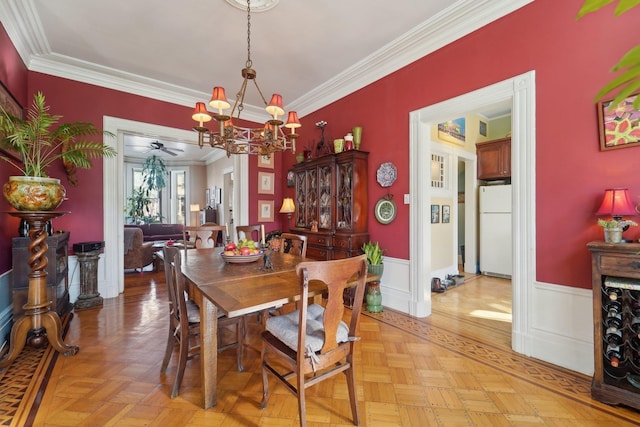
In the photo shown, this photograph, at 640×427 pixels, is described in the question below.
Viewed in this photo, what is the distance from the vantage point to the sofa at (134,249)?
4.89 m

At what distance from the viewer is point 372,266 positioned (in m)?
3.38

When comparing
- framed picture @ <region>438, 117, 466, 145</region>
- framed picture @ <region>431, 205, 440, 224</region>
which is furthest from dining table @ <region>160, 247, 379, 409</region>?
framed picture @ <region>438, 117, 466, 145</region>

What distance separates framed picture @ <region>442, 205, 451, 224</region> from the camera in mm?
4762

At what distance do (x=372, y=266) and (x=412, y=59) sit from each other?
234cm

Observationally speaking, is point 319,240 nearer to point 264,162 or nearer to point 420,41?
point 264,162

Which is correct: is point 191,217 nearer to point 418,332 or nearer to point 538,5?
point 418,332

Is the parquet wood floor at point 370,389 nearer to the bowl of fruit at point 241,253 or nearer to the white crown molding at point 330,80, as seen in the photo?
the bowl of fruit at point 241,253

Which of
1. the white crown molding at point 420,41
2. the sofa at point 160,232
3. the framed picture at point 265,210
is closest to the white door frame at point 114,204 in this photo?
the framed picture at point 265,210

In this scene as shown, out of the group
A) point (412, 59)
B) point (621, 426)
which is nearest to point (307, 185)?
point (412, 59)

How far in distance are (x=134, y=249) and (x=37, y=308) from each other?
278 cm

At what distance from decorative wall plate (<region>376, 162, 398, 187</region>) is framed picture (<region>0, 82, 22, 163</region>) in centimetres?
364

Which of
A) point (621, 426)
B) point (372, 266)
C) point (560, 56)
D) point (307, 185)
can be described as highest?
point (560, 56)

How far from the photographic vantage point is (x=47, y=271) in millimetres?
2785

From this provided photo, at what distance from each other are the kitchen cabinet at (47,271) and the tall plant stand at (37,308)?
200mm
